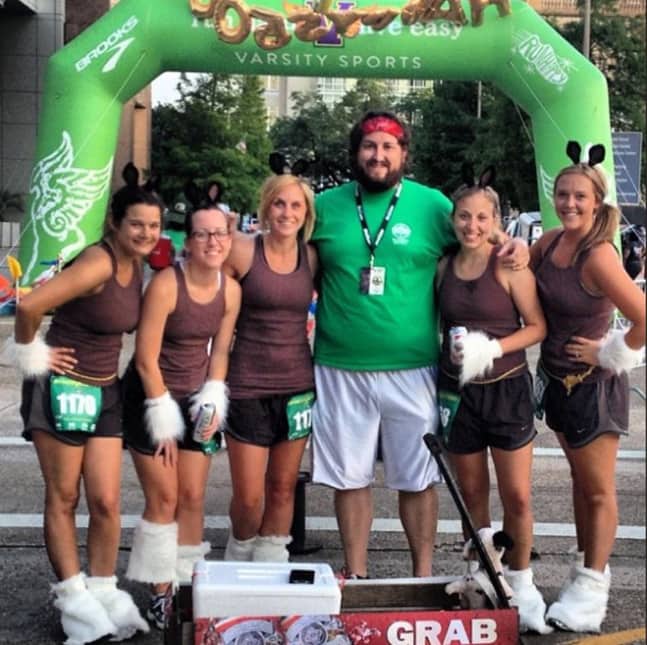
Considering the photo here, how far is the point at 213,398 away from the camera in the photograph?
3662 mm

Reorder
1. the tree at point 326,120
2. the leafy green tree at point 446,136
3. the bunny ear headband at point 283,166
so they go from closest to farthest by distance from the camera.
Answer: the bunny ear headband at point 283,166 → the leafy green tree at point 446,136 → the tree at point 326,120

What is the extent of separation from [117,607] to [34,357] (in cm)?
97

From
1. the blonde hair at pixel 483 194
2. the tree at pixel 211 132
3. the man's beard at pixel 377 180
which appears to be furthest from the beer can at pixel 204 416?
the tree at pixel 211 132

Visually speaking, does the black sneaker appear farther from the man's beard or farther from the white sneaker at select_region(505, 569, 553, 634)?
the man's beard

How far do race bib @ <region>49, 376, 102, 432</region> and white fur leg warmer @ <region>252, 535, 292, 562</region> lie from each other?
2.88 ft

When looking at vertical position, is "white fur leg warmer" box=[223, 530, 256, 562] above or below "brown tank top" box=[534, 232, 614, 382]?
below

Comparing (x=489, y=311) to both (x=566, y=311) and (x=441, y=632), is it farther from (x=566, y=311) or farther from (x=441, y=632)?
(x=441, y=632)

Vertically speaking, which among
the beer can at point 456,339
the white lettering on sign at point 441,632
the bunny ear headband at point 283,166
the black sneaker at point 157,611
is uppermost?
the bunny ear headband at point 283,166

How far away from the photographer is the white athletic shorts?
156 inches

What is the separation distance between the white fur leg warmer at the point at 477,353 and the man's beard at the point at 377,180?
0.69 metres

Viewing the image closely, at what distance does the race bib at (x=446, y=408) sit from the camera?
12.5 feet

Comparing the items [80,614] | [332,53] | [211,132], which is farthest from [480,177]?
[211,132]

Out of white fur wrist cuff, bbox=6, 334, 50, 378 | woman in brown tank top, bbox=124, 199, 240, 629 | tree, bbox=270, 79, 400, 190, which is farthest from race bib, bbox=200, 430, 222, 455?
tree, bbox=270, 79, 400, 190

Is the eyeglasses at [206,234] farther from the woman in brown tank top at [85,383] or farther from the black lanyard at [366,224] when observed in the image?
the black lanyard at [366,224]
